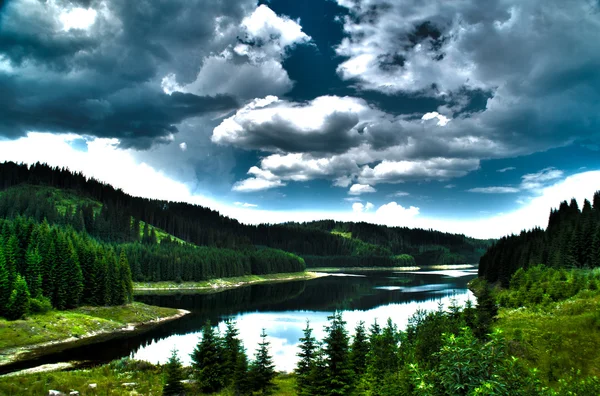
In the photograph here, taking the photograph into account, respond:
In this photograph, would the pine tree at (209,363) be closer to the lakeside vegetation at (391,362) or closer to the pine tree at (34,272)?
the lakeside vegetation at (391,362)

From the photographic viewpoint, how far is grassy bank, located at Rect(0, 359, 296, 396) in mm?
40250

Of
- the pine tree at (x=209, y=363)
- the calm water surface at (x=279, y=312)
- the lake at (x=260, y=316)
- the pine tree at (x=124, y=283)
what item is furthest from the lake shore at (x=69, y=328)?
the pine tree at (x=209, y=363)

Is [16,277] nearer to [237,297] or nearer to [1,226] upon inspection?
[1,226]

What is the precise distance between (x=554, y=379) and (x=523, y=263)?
4539 inches

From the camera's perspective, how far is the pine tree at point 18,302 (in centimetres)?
7219

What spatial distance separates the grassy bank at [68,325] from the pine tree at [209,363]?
111ft

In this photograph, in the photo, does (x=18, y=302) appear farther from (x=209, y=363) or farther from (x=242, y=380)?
(x=242, y=380)

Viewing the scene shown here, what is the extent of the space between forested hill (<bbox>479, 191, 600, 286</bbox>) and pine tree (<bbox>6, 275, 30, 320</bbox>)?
127 metres

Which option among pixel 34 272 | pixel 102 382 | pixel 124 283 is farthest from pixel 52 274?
pixel 102 382

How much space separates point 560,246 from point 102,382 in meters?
123

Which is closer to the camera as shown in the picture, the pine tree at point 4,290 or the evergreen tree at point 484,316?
the evergreen tree at point 484,316

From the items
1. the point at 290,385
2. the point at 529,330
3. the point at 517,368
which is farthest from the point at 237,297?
the point at 517,368

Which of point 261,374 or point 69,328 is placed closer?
point 261,374

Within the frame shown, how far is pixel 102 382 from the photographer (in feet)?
146
